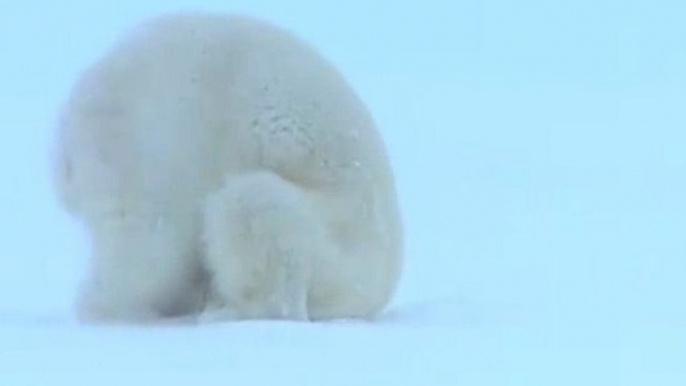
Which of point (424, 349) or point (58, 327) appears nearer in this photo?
point (424, 349)

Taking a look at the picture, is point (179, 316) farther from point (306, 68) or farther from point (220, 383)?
→ point (220, 383)

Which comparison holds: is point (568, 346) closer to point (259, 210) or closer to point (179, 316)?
point (259, 210)

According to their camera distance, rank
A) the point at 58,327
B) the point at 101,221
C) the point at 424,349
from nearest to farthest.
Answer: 1. the point at 424,349
2. the point at 58,327
3. the point at 101,221

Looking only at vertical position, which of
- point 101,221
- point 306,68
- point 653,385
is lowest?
point 653,385

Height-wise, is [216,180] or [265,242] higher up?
→ [216,180]

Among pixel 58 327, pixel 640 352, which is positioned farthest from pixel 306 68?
pixel 640 352

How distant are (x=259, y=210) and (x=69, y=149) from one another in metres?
0.69

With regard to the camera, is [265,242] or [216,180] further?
[216,180]

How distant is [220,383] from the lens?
427 cm

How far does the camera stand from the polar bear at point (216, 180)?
5738 mm

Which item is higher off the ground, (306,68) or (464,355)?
(306,68)

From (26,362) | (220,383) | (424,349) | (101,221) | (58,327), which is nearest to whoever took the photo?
(220,383)

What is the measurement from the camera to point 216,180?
19.1 feet

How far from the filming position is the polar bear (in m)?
5.74
